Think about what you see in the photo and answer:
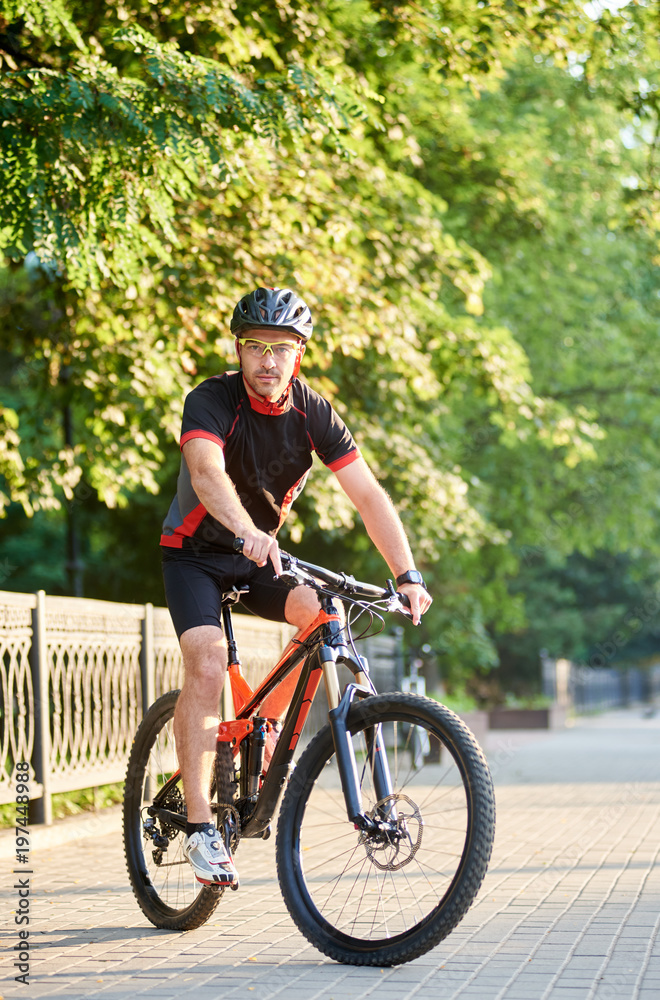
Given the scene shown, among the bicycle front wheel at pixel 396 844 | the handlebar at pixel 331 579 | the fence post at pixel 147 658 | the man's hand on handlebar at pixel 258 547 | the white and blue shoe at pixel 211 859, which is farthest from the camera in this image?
the fence post at pixel 147 658

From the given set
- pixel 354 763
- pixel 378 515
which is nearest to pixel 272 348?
pixel 378 515

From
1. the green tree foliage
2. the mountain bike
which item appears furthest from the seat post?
the green tree foliage

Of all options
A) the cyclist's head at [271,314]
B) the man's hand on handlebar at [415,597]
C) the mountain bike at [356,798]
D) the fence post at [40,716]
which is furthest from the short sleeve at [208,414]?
the fence post at [40,716]

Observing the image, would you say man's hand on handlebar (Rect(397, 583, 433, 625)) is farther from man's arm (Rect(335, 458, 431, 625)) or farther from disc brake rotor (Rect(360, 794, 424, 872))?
disc brake rotor (Rect(360, 794, 424, 872))

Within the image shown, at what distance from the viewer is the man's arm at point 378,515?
4.50m

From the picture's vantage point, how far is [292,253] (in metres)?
10.4

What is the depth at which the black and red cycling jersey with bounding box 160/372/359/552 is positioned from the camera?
4531mm

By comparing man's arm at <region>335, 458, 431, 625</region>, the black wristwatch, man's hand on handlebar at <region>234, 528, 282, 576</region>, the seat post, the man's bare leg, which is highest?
man's arm at <region>335, 458, 431, 625</region>

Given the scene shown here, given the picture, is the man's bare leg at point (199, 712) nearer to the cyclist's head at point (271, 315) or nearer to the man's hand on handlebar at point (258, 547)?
the man's hand on handlebar at point (258, 547)

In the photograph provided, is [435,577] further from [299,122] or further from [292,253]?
[299,122]

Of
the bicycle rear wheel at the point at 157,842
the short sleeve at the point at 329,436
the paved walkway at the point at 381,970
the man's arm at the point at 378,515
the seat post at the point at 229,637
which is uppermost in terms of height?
the short sleeve at the point at 329,436

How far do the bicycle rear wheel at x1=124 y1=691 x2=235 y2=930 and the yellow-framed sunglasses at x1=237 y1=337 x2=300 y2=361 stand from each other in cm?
137

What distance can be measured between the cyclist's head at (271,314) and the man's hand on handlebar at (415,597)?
0.93m

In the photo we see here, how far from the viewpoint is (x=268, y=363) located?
4.43 meters
